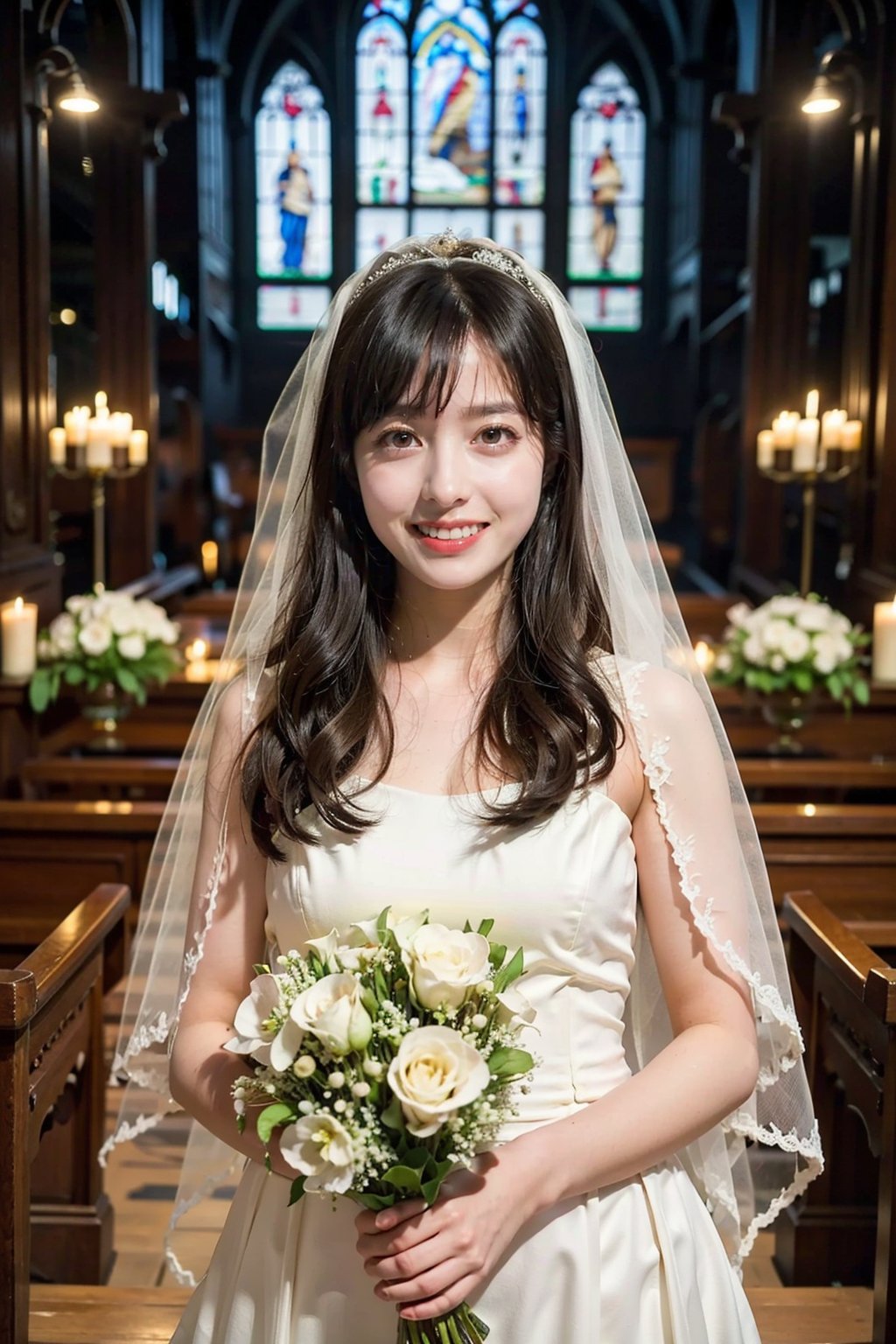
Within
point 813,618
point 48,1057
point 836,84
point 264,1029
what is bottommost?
point 48,1057

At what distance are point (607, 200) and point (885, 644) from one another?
35.5 ft

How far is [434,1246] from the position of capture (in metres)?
1.30

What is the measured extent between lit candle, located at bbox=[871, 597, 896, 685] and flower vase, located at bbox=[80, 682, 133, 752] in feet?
7.94

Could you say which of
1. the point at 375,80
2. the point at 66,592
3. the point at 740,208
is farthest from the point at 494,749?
the point at 375,80

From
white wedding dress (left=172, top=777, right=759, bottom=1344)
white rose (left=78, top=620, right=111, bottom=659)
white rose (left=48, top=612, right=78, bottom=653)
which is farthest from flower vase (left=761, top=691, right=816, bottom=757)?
white wedding dress (left=172, top=777, right=759, bottom=1344)

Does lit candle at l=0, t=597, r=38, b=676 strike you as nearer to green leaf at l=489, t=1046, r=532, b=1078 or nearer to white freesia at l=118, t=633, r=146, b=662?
white freesia at l=118, t=633, r=146, b=662

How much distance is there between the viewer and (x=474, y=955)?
4.27 feet

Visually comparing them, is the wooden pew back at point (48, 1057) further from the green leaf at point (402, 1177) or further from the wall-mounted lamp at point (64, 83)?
the wall-mounted lamp at point (64, 83)

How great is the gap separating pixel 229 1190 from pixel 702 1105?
80.3 inches

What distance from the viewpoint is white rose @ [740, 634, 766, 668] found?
14.7 ft

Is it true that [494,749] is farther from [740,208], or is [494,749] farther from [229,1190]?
[740,208]

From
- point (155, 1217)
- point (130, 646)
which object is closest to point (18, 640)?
point (130, 646)

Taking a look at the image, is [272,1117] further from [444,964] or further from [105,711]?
[105,711]

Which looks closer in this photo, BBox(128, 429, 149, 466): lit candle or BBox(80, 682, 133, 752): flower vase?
BBox(80, 682, 133, 752): flower vase
